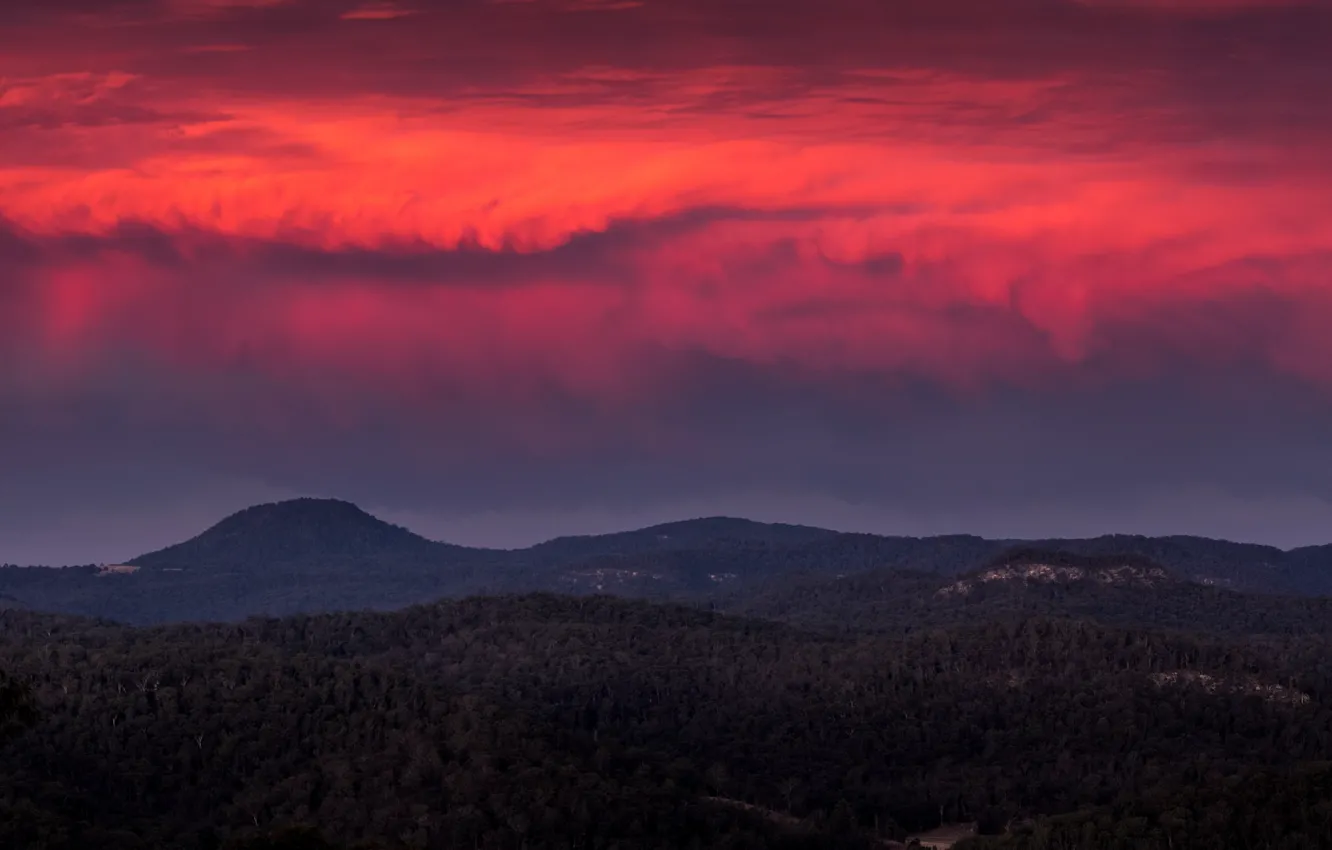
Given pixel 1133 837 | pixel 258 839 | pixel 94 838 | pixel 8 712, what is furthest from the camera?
pixel 1133 837

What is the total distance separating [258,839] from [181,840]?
236 feet

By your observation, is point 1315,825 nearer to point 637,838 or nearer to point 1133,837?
point 1133,837

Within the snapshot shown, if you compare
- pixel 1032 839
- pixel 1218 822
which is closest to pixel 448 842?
pixel 1032 839

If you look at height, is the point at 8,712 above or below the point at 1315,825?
above

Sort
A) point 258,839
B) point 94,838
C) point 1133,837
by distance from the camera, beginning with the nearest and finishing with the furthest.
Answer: point 258,839, point 94,838, point 1133,837

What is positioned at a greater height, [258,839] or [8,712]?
[8,712]

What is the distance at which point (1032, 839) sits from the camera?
19788 centimetres

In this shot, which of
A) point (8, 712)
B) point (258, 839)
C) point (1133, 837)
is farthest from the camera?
point (1133, 837)

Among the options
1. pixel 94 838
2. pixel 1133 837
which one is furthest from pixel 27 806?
pixel 1133 837

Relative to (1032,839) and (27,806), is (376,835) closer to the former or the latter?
(27,806)

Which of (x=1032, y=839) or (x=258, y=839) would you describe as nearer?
(x=258, y=839)

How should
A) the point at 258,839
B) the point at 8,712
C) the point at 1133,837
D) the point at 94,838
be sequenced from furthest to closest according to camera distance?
the point at 1133,837, the point at 94,838, the point at 258,839, the point at 8,712

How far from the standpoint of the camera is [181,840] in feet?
649

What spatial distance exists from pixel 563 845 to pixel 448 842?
11.9m
